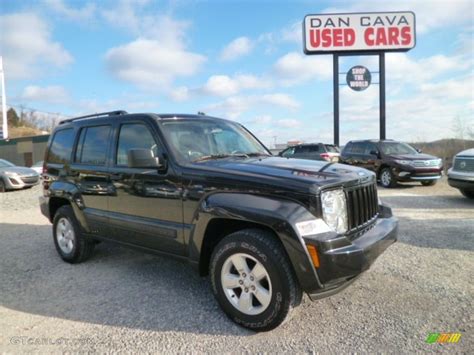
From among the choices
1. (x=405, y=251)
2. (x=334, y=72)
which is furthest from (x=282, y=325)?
(x=334, y=72)

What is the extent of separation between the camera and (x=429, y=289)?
3.74 m

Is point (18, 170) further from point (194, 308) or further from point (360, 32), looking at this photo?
point (360, 32)

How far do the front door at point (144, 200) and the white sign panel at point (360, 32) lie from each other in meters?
18.7

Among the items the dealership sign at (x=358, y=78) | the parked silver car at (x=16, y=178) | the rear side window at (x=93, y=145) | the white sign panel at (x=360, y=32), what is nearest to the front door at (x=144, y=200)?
Answer: the rear side window at (x=93, y=145)

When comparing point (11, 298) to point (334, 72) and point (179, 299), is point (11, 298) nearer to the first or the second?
point (179, 299)

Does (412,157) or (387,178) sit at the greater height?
(412,157)

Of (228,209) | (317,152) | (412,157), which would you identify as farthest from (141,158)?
(317,152)

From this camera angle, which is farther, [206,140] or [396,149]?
[396,149]

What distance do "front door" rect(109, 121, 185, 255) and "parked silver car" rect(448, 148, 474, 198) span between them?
773 centimetres

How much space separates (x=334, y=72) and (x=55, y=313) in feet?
67.0

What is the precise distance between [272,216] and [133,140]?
204 centimetres

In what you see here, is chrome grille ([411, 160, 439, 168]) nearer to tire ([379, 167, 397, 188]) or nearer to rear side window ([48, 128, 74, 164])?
tire ([379, 167, 397, 188])

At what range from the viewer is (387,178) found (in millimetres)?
12750

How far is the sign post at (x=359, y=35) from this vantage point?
67.1 feet
